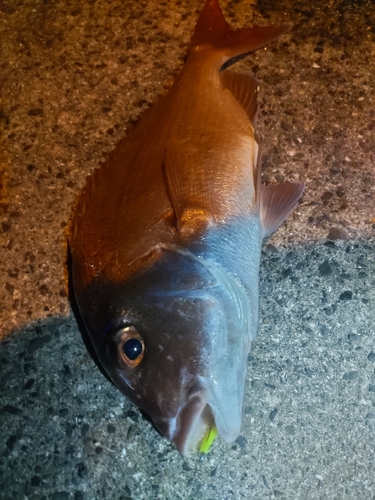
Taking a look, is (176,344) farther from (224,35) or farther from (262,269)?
(224,35)

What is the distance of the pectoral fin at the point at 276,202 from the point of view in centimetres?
165

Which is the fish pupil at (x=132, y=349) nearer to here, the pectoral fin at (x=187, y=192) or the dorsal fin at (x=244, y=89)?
the pectoral fin at (x=187, y=192)

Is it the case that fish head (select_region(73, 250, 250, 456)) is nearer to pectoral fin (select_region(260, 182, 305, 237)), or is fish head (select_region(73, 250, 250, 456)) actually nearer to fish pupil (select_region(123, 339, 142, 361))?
fish pupil (select_region(123, 339, 142, 361))

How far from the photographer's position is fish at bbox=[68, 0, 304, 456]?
4.13 ft

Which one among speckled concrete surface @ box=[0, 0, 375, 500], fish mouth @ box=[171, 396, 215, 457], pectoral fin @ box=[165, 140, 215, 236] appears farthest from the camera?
speckled concrete surface @ box=[0, 0, 375, 500]

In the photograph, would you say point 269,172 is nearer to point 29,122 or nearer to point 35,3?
point 29,122

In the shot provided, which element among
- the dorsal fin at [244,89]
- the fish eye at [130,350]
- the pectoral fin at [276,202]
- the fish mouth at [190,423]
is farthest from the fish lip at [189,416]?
the dorsal fin at [244,89]

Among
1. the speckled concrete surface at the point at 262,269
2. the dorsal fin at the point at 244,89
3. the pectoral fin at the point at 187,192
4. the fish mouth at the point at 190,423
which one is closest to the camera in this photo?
the fish mouth at the point at 190,423

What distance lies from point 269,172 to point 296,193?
0.17 metres

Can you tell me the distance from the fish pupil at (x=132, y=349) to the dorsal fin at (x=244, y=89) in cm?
96

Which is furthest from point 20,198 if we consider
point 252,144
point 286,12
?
point 286,12

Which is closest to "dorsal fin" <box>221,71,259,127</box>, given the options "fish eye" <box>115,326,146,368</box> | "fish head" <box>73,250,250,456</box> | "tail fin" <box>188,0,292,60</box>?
"tail fin" <box>188,0,292,60</box>

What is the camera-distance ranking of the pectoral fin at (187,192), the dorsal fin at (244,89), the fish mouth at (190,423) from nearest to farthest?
the fish mouth at (190,423)
the pectoral fin at (187,192)
the dorsal fin at (244,89)

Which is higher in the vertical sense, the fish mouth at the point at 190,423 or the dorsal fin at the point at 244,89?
the dorsal fin at the point at 244,89
